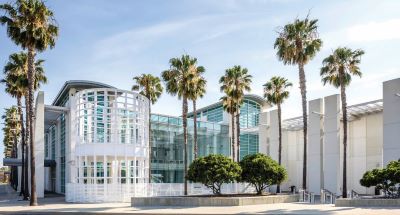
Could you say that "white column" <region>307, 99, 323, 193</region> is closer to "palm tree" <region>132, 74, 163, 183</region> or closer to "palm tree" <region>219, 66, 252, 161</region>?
"palm tree" <region>219, 66, 252, 161</region>

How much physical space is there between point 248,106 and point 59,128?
2920 cm

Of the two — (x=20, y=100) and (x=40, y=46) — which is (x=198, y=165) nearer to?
(x=40, y=46)

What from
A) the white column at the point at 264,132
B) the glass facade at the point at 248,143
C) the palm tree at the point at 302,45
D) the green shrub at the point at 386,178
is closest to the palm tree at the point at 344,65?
the palm tree at the point at 302,45

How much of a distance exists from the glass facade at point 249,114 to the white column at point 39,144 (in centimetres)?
3222

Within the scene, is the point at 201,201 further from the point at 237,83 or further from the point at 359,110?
the point at 359,110

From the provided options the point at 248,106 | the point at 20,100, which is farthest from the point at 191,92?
the point at 248,106

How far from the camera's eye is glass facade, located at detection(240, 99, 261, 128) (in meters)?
67.2

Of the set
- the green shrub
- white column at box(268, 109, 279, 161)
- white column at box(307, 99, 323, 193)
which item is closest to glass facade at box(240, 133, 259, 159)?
white column at box(268, 109, 279, 161)

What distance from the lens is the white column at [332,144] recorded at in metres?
42.7

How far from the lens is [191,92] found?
133 ft

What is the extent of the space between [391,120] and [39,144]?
32399 mm

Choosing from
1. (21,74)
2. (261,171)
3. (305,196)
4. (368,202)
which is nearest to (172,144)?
(21,74)

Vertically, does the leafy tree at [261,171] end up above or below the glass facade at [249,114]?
below

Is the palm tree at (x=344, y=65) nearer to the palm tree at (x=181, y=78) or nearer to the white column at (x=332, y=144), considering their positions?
the white column at (x=332, y=144)
